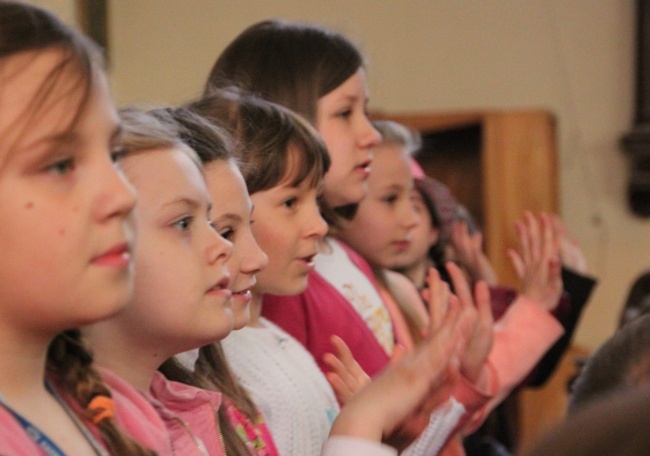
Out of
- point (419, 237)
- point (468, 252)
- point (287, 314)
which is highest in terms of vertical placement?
point (287, 314)

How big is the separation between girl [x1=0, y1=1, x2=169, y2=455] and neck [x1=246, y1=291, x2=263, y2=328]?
579 millimetres

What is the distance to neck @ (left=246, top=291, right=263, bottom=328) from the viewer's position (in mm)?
1470

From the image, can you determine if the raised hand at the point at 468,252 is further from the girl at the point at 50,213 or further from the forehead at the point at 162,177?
the girl at the point at 50,213

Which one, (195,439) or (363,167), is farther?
(363,167)

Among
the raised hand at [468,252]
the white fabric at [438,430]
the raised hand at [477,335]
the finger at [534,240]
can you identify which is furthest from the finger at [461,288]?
the raised hand at [468,252]

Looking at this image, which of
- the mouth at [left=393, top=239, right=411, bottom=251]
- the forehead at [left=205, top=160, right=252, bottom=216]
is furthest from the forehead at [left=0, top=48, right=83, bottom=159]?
the mouth at [left=393, top=239, right=411, bottom=251]

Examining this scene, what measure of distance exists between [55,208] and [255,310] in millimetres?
694

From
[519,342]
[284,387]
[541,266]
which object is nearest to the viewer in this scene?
[284,387]

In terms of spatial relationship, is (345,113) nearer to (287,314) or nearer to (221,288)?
(287,314)

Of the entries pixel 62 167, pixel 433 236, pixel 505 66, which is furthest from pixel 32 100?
pixel 505 66

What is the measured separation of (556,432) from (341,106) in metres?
1.33

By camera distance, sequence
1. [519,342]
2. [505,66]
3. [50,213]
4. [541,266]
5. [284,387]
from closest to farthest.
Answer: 1. [50,213]
2. [284,387]
3. [519,342]
4. [541,266]
5. [505,66]

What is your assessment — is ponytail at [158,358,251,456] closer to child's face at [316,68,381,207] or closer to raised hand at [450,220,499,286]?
child's face at [316,68,381,207]

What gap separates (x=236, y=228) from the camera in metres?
1.28
